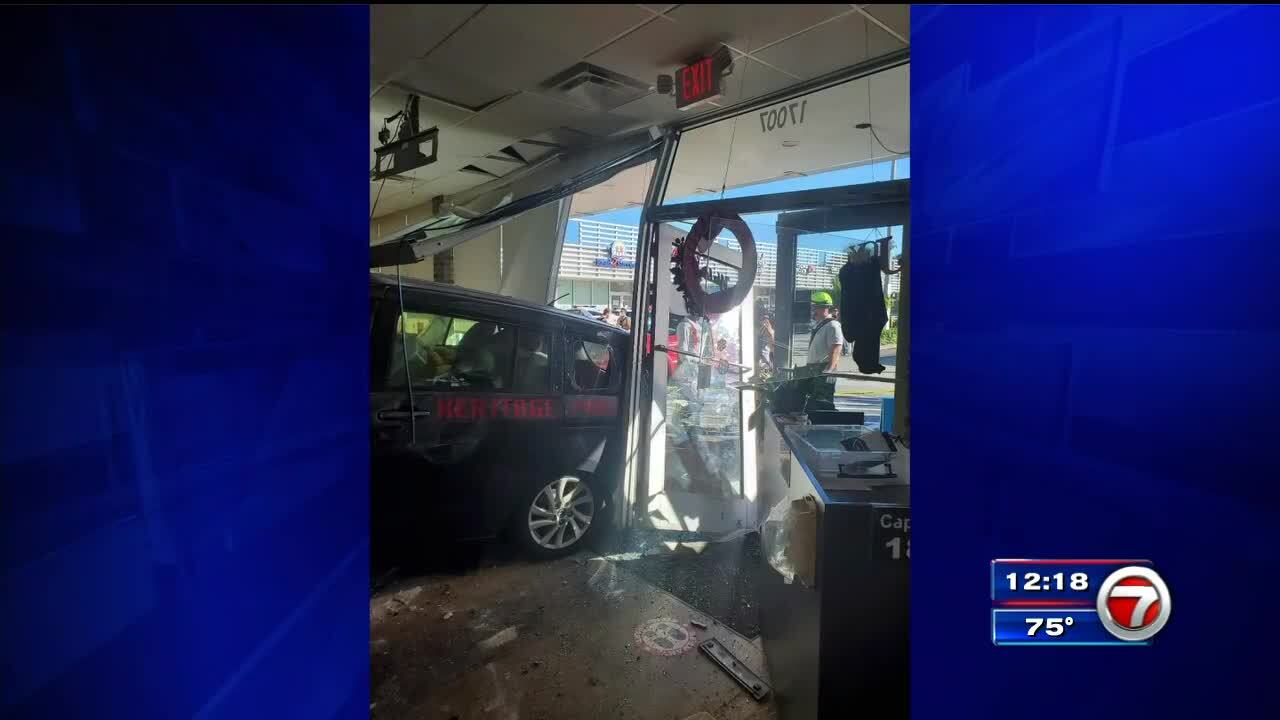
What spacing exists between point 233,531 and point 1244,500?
1416 millimetres

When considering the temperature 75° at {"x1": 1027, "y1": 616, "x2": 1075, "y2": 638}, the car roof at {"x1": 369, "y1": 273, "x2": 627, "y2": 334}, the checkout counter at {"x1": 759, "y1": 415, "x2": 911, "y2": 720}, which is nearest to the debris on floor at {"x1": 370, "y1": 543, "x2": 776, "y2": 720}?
the checkout counter at {"x1": 759, "y1": 415, "x2": 911, "y2": 720}

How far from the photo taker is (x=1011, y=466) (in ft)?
2.68

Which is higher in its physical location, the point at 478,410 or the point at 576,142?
the point at 576,142

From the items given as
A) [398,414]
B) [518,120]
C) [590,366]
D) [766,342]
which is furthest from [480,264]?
[518,120]

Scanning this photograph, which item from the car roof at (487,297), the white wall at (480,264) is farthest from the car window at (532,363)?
the white wall at (480,264)

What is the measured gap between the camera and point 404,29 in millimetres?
756

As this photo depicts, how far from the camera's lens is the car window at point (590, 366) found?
9.62ft

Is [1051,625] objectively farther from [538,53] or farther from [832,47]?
[832,47]

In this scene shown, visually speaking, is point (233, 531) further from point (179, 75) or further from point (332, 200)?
point (179, 75)

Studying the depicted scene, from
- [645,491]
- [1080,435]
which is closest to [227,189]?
[1080,435]

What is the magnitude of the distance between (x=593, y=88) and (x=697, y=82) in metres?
0.30

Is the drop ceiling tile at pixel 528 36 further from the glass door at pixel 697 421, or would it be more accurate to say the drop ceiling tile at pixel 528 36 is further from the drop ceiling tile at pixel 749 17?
the glass door at pixel 697 421

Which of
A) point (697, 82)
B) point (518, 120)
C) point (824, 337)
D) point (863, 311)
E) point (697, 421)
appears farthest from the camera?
point (697, 421)

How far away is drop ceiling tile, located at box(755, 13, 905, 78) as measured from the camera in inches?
67.6
